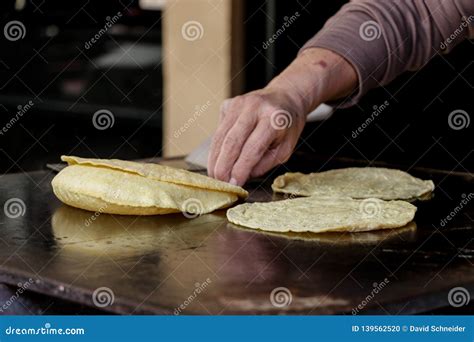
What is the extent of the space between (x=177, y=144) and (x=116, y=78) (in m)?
0.63

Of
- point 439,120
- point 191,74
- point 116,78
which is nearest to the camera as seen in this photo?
point 439,120

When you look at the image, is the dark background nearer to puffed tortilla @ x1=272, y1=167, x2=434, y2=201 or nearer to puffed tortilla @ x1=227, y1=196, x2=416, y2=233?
puffed tortilla @ x1=272, y1=167, x2=434, y2=201

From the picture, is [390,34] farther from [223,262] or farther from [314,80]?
[223,262]

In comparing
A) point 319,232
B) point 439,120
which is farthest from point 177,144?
point 319,232

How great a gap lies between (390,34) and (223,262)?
1248 mm


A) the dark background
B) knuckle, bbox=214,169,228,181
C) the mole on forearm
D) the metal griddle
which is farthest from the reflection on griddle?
the dark background

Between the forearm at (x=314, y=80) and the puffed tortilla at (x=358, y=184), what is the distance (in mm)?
197

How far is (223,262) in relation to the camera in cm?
174

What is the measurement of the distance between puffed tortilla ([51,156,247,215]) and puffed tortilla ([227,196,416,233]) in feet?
0.31

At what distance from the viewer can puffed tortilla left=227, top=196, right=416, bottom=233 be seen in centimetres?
201

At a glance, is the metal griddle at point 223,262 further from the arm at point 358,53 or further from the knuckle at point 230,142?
the arm at point 358,53

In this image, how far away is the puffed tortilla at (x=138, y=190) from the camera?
2174 millimetres

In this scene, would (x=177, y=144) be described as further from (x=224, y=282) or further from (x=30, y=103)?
(x=224, y=282)

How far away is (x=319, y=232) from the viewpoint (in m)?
2.00
